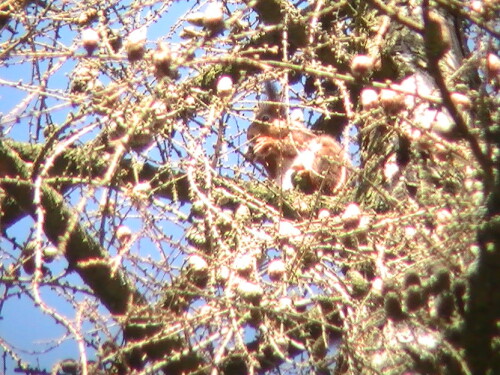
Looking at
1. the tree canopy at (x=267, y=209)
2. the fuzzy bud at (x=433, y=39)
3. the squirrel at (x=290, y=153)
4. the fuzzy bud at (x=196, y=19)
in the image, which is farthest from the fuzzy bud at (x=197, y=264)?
the fuzzy bud at (x=433, y=39)

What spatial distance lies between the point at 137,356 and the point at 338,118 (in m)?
1.23

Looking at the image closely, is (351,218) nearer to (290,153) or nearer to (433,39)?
(433,39)

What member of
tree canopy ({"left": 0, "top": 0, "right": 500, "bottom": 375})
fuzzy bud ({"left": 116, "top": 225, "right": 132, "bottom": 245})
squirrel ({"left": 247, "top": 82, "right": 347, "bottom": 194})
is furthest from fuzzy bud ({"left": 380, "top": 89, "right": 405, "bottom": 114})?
squirrel ({"left": 247, "top": 82, "right": 347, "bottom": 194})

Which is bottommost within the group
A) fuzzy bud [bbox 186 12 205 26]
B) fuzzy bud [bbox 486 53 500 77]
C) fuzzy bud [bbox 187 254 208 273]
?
fuzzy bud [bbox 486 53 500 77]

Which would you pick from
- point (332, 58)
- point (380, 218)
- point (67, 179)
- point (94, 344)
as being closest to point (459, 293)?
point (380, 218)

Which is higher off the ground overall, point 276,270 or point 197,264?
point 197,264

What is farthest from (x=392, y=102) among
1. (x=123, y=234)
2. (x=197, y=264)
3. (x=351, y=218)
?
(x=123, y=234)

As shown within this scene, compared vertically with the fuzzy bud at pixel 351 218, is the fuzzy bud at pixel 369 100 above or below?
above

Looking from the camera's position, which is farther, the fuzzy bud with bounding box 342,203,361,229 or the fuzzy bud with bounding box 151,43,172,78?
the fuzzy bud with bounding box 342,203,361,229

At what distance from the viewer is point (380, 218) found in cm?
177

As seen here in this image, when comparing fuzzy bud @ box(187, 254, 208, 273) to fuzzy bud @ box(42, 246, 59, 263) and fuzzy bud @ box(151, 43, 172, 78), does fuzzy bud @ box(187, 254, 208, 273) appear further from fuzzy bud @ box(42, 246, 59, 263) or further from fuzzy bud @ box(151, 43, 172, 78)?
fuzzy bud @ box(151, 43, 172, 78)

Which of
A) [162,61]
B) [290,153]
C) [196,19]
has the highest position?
[196,19]

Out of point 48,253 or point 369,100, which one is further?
point 48,253

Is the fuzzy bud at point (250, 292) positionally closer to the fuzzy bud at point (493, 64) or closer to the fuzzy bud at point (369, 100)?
the fuzzy bud at point (369, 100)
